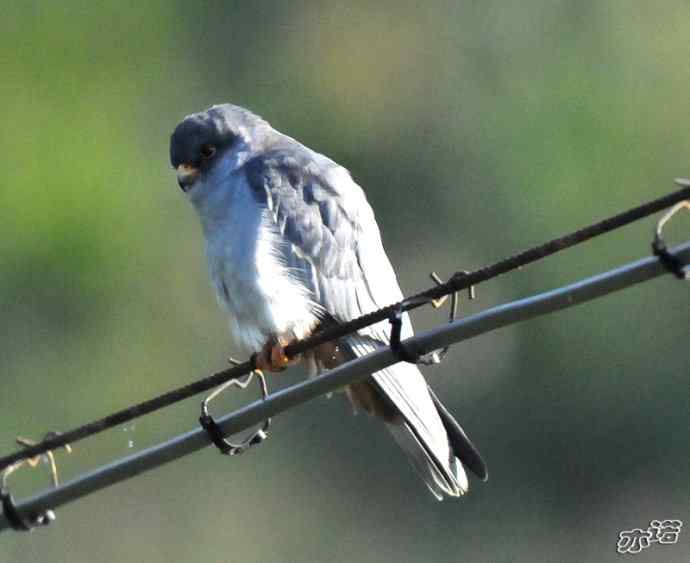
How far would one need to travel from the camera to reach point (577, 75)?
26.5 meters

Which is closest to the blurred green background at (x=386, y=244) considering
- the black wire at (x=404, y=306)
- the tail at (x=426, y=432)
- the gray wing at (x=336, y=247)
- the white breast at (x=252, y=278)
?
the gray wing at (x=336, y=247)

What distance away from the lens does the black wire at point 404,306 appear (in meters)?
3.85

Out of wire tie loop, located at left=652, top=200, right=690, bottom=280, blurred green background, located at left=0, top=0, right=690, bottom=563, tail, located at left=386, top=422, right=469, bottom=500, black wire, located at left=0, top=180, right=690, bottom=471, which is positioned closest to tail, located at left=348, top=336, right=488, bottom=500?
tail, located at left=386, top=422, right=469, bottom=500

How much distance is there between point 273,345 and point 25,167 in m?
20.4

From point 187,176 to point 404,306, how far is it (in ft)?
8.25

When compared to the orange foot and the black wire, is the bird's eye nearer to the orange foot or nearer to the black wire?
the orange foot

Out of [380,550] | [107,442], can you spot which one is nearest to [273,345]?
[380,550]

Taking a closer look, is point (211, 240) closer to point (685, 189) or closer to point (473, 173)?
point (685, 189)

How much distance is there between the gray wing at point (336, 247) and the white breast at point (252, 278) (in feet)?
0.25

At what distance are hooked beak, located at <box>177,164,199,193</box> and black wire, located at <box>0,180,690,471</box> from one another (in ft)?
5.72

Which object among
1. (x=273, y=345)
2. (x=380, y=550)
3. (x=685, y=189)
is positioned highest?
(x=685, y=189)

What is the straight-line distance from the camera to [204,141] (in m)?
6.82

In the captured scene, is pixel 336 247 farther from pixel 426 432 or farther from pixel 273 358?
pixel 426 432

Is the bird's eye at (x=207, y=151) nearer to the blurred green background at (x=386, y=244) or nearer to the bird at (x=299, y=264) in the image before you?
the bird at (x=299, y=264)
